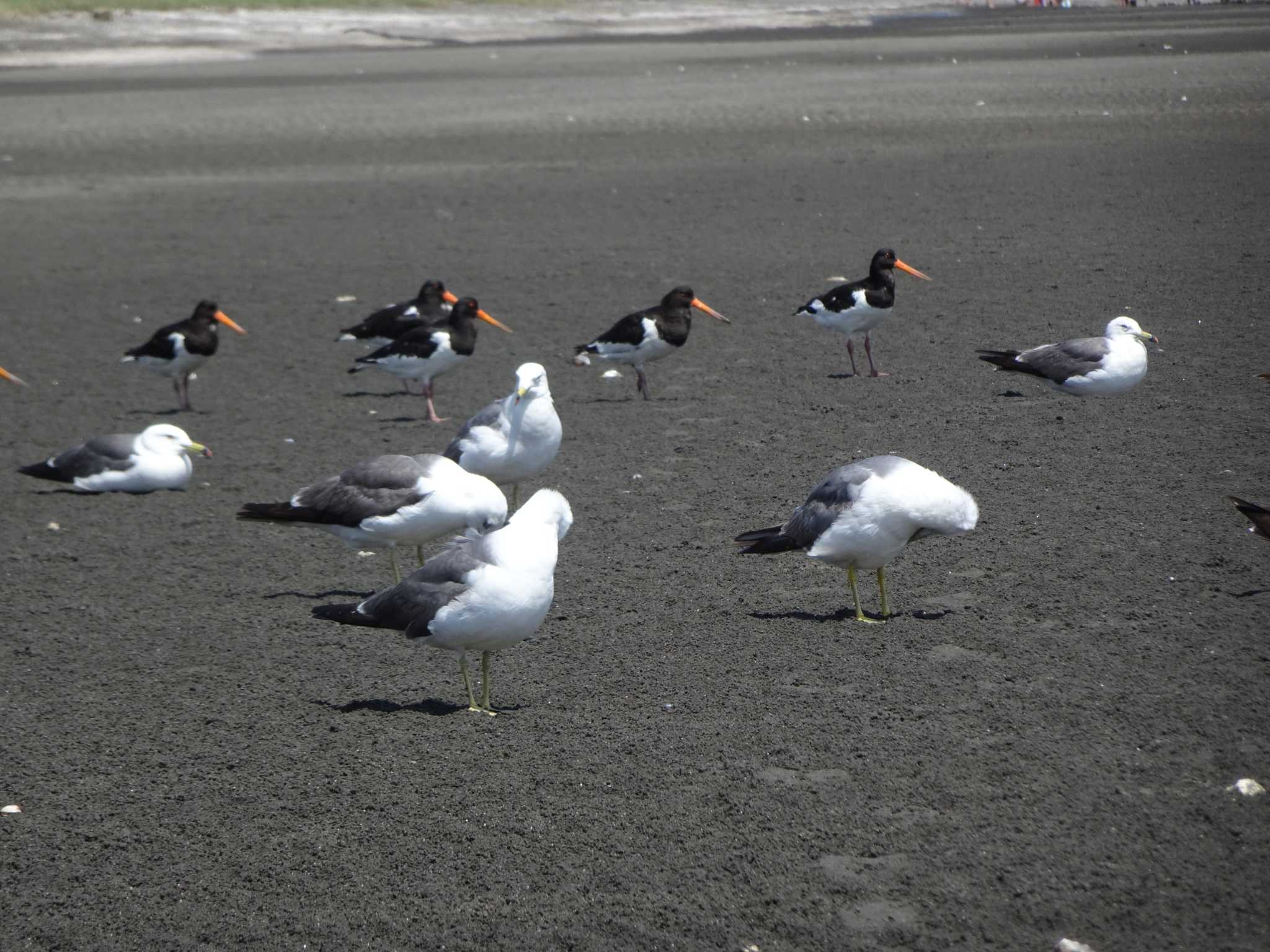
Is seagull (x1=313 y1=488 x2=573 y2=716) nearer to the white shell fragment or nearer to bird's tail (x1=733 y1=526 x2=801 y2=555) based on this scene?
bird's tail (x1=733 y1=526 x2=801 y2=555)

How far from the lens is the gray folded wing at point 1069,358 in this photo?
11.3 m

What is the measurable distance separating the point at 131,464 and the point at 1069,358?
7.29m

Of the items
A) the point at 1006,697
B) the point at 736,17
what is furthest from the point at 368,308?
the point at 736,17

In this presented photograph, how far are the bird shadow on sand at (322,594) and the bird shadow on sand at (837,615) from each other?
2.33m

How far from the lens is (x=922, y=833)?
17.7 ft

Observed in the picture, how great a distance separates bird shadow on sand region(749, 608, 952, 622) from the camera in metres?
7.57

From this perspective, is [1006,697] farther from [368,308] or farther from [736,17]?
[736,17]

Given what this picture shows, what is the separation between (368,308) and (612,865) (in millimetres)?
12468

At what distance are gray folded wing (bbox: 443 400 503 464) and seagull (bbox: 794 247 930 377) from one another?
14.7 ft

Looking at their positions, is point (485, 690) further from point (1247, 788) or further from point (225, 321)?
point (225, 321)

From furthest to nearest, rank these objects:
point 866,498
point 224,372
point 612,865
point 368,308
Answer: point 368,308, point 224,372, point 866,498, point 612,865

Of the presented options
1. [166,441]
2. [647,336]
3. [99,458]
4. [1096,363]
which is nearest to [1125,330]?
[1096,363]

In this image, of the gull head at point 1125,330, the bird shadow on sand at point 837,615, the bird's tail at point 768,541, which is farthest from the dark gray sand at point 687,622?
the gull head at point 1125,330

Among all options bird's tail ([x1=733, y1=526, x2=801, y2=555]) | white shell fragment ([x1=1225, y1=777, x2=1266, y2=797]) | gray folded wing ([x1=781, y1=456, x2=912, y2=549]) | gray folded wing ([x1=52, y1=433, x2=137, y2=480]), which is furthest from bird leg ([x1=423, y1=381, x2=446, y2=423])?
white shell fragment ([x1=1225, y1=777, x2=1266, y2=797])
